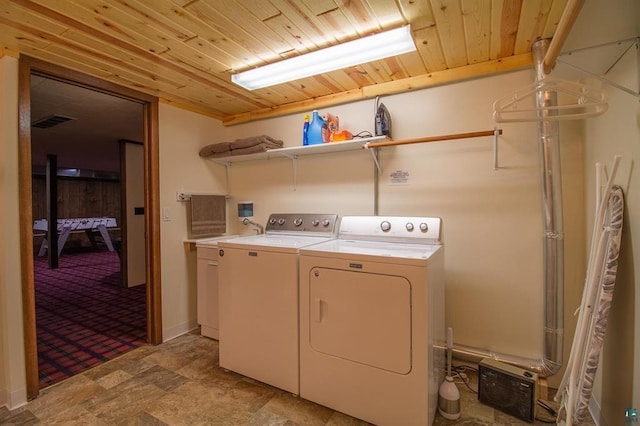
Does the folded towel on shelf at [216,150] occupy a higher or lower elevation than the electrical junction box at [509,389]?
higher

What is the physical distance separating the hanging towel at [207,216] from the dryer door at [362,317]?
1668 mm

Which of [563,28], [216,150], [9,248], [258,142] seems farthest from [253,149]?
[563,28]

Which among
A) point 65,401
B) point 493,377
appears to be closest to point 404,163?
point 493,377

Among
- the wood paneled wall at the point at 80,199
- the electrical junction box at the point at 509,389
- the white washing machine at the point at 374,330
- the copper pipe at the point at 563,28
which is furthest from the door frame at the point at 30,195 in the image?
the wood paneled wall at the point at 80,199

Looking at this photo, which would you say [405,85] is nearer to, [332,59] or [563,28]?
[332,59]

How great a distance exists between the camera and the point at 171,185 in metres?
2.77

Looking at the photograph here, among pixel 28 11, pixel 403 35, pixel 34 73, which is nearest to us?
pixel 28 11

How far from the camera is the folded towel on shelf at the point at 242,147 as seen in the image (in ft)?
8.99

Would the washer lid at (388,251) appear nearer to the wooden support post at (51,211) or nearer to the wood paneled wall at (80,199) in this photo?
the wooden support post at (51,211)

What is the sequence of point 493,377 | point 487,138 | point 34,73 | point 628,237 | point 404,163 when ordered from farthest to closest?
1. point 404,163
2. point 487,138
3. point 34,73
4. point 493,377
5. point 628,237

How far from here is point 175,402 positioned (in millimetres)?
1844

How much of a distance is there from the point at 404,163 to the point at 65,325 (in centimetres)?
374

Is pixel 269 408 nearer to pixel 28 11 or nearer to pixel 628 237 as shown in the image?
pixel 628 237

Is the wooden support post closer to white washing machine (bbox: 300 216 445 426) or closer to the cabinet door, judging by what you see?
the cabinet door
